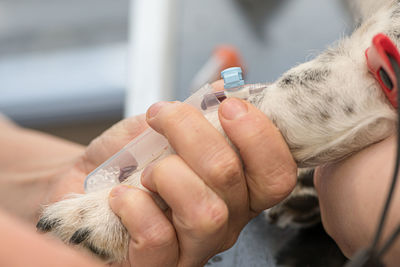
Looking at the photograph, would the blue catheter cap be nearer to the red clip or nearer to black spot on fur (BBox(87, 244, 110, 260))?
the red clip

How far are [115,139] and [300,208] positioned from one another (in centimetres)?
38

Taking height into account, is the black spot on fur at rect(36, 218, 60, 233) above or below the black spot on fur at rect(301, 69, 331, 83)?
below

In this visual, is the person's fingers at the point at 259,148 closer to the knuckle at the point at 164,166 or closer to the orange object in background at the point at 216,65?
the knuckle at the point at 164,166

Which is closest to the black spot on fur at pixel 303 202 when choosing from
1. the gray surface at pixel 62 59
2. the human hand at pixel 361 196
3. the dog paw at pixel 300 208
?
the dog paw at pixel 300 208

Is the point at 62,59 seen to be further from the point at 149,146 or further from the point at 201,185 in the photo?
Answer: the point at 201,185

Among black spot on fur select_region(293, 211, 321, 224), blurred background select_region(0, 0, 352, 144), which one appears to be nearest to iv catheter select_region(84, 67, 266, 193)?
black spot on fur select_region(293, 211, 321, 224)

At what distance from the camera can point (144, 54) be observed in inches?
53.3

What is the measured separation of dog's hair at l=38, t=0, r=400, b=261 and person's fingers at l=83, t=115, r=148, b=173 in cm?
21

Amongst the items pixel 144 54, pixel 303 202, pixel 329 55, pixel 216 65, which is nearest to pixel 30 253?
pixel 329 55

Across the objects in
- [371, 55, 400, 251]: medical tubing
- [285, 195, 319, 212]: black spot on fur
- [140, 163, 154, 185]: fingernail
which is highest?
[371, 55, 400, 251]: medical tubing

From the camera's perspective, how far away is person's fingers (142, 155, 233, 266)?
0.54 meters

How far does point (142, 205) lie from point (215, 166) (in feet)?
0.37

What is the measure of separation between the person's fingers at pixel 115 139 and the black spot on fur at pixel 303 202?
0.31 meters

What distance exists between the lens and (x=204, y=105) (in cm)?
64
